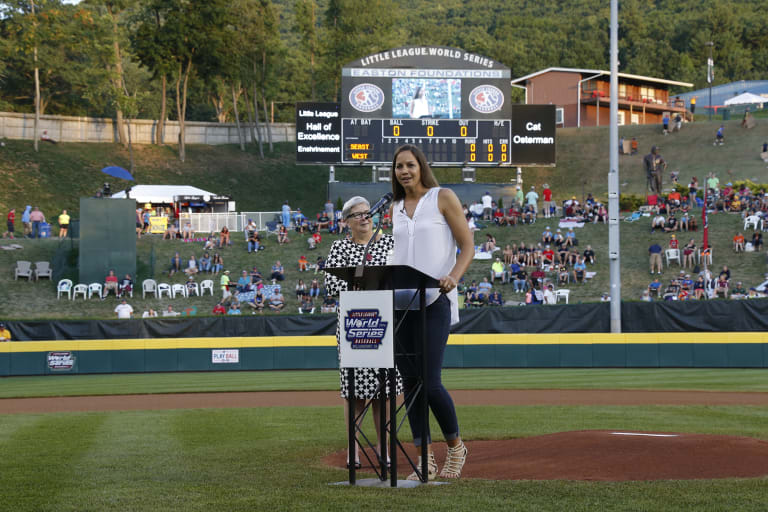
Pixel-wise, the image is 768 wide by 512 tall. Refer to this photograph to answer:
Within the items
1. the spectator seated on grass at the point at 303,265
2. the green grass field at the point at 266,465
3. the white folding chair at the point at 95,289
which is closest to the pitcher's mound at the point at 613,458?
the green grass field at the point at 266,465

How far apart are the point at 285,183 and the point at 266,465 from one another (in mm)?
54075

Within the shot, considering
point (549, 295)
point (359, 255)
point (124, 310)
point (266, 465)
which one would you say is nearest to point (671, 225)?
point (549, 295)

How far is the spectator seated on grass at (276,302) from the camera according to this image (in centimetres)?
2850

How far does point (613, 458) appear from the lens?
590cm

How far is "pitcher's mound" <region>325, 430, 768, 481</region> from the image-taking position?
5.41 metres

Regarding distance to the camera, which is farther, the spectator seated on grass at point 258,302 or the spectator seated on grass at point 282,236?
→ the spectator seated on grass at point 282,236

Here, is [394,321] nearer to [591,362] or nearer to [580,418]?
[580,418]

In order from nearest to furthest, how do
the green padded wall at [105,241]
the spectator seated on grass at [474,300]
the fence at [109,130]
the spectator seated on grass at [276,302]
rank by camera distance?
the spectator seated on grass at [474,300], the spectator seated on grass at [276,302], the green padded wall at [105,241], the fence at [109,130]

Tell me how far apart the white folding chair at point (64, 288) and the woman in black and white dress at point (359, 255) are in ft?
85.7

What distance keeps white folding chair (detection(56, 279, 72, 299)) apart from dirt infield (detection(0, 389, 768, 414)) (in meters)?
15.1

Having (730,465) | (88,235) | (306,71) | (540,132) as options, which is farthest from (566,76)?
(730,465)

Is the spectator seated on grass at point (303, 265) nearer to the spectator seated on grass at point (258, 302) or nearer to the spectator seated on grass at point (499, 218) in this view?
the spectator seated on grass at point (258, 302)

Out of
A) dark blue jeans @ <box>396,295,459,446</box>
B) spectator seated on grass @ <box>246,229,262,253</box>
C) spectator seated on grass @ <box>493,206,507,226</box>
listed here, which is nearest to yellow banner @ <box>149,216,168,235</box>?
spectator seated on grass @ <box>246,229,262,253</box>

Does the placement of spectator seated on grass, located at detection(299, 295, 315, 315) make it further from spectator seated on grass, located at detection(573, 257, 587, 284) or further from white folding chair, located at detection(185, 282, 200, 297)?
spectator seated on grass, located at detection(573, 257, 587, 284)
